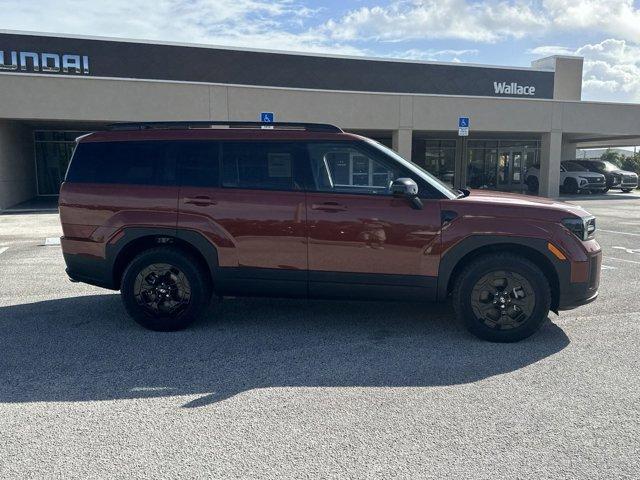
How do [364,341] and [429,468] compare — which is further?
[364,341]

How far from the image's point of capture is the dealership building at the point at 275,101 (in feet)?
64.0

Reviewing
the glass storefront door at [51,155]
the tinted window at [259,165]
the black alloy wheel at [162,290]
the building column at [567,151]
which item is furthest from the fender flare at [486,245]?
the building column at [567,151]

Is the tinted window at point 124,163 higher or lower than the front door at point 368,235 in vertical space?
higher

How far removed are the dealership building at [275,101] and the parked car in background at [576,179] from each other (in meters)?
1.81

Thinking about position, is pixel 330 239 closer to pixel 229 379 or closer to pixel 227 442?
pixel 229 379

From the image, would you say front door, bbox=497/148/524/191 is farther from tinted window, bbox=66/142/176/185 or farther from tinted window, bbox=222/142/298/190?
tinted window, bbox=66/142/176/185

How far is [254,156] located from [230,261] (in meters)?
1.06

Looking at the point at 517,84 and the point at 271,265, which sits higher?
the point at 517,84

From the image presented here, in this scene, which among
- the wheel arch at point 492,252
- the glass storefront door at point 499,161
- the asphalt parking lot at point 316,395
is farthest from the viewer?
the glass storefront door at point 499,161

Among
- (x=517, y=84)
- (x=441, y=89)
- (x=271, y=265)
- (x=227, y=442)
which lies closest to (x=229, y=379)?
(x=227, y=442)

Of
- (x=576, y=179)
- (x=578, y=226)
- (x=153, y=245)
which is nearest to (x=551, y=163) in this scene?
(x=576, y=179)

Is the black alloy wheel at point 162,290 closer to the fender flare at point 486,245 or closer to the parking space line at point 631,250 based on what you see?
the fender flare at point 486,245

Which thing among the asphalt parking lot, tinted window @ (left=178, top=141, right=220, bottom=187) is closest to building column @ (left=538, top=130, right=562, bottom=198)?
the asphalt parking lot

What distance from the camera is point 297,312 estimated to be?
6035 millimetres
